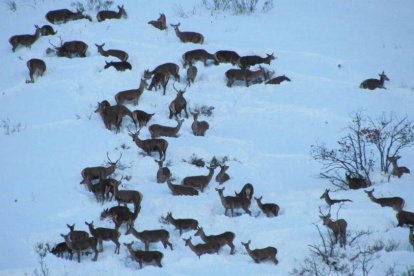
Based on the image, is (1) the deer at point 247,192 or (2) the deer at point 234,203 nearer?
(2) the deer at point 234,203

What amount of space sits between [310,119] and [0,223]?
9.01 metres

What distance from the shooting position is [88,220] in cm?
1630

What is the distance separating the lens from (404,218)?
51.1 feet

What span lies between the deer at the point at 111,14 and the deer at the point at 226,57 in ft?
15.6

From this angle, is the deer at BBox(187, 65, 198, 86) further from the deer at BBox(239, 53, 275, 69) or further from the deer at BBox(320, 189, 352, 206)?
the deer at BBox(320, 189, 352, 206)

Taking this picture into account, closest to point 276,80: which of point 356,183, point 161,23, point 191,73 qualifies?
point 191,73

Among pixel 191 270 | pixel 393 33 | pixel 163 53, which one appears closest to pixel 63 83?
pixel 163 53

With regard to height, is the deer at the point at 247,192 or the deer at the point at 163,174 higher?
the deer at the point at 163,174

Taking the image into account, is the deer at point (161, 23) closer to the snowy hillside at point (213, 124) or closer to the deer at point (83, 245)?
the snowy hillside at point (213, 124)

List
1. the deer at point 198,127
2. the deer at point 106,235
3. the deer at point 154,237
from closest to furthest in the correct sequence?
the deer at point 106,235 → the deer at point 154,237 → the deer at point 198,127

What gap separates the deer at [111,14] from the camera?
26.3m

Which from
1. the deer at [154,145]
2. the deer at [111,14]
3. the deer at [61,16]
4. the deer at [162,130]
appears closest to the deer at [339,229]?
the deer at [154,145]

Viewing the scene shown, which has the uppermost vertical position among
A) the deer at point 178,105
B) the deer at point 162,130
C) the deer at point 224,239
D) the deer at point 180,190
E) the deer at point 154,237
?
the deer at point 178,105

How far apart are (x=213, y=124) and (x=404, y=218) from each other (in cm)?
694
